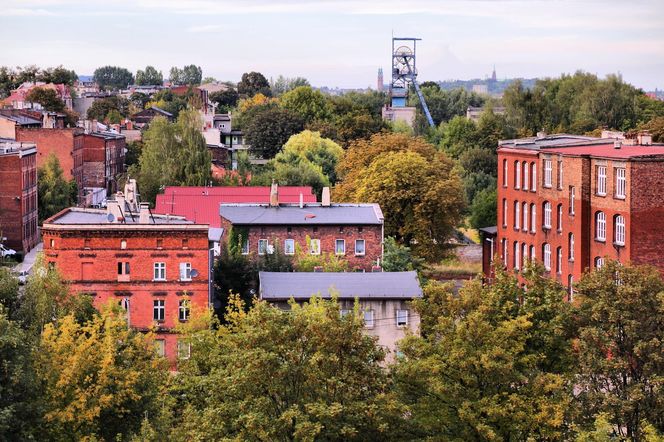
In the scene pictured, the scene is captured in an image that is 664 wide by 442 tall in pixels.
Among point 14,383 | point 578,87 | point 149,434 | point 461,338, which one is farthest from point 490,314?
point 578,87

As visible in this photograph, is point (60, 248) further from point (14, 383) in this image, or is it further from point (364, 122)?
point (364, 122)

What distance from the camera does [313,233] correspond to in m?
72.5

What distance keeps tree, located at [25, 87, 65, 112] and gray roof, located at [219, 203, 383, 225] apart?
87.4 meters

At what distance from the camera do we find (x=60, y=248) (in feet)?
196

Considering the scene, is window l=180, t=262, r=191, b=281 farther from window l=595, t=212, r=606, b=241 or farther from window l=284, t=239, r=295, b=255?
window l=595, t=212, r=606, b=241

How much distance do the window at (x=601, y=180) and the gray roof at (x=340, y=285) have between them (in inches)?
512

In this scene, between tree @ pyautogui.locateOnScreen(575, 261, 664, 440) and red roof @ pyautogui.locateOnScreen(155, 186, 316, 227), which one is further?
red roof @ pyautogui.locateOnScreen(155, 186, 316, 227)

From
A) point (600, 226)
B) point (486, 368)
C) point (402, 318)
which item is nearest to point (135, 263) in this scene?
point (402, 318)

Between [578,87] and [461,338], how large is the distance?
133m

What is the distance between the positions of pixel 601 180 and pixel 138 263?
2174cm

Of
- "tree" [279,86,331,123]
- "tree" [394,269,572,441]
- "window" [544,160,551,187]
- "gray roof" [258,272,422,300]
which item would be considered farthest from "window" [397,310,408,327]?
"tree" [279,86,331,123]

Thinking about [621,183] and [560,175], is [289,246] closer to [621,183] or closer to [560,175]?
[560,175]

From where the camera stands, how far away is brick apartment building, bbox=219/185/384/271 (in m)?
71.9

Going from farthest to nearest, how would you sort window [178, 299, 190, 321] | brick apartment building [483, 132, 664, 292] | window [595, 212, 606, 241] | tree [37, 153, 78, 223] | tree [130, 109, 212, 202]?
tree [130, 109, 212, 202] → tree [37, 153, 78, 223] → window [595, 212, 606, 241] → brick apartment building [483, 132, 664, 292] → window [178, 299, 190, 321]
